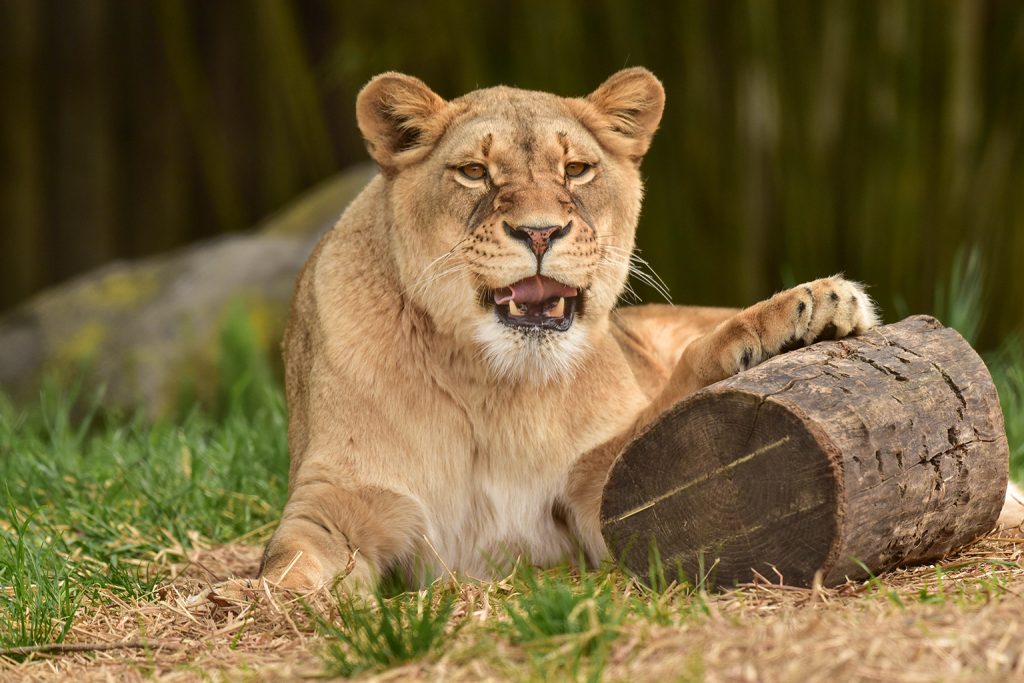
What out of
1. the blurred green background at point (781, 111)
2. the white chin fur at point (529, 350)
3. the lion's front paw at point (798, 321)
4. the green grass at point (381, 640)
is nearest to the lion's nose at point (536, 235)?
the white chin fur at point (529, 350)

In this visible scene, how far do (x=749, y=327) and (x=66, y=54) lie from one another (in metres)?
7.71

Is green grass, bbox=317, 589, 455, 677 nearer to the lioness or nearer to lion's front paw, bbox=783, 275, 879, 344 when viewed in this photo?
the lioness

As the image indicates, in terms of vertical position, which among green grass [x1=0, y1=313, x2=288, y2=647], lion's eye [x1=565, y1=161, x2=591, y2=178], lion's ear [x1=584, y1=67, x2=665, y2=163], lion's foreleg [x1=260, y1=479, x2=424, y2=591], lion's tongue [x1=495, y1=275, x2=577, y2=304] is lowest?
green grass [x1=0, y1=313, x2=288, y2=647]

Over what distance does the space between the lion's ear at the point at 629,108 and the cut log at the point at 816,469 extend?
962 millimetres

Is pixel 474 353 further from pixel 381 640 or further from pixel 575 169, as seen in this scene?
pixel 381 640

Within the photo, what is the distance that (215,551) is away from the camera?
4258mm

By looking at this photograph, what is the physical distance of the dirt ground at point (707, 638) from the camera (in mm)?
2439

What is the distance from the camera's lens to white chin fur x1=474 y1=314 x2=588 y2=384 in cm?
354

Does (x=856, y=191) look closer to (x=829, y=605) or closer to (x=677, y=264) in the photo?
(x=677, y=264)

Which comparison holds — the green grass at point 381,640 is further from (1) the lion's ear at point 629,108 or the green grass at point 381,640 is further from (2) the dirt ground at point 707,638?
(1) the lion's ear at point 629,108

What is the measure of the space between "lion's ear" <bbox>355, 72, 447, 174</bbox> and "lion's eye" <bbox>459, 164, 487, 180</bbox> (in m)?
0.21

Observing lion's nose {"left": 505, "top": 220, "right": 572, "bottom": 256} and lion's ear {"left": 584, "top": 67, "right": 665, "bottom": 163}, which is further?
lion's ear {"left": 584, "top": 67, "right": 665, "bottom": 163}

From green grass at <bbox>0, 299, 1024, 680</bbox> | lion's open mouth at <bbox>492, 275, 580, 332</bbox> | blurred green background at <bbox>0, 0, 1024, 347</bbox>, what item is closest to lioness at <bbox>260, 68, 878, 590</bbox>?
lion's open mouth at <bbox>492, 275, 580, 332</bbox>

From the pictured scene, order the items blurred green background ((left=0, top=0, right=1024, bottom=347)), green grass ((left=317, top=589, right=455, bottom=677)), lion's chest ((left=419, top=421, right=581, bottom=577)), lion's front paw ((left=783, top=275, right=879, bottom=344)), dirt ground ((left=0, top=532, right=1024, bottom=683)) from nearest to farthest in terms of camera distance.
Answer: dirt ground ((left=0, top=532, right=1024, bottom=683)) < green grass ((left=317, top=589, right=455, bottom=677)) < lion's front paw ((left=783, top=275, right=879, bottom=344)) < lion's chest ((left=419, top=421, right=581, bottom=577)) < blurred green background ((left=0, top=0, right=1024, bottom=347))
